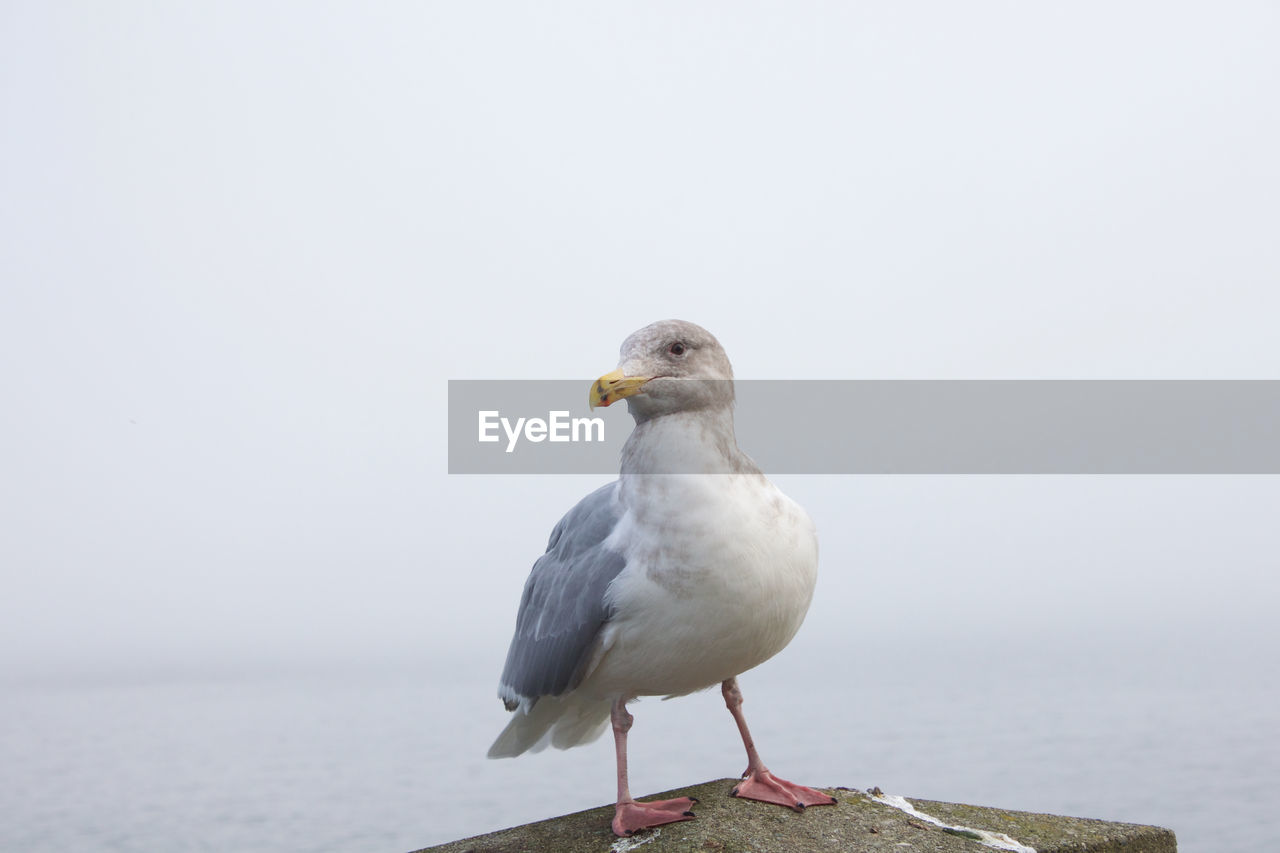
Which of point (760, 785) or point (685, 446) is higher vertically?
point (685, 446)

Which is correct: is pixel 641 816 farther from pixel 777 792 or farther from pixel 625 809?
pixel 777 792

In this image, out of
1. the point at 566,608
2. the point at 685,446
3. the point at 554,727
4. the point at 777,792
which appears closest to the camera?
the point at 685,446

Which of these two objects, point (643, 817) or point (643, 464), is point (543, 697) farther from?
point (643, 464)

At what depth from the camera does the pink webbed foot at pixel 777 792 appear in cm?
720

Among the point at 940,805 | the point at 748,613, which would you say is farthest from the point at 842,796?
the point at 748,613

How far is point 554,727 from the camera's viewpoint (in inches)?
303

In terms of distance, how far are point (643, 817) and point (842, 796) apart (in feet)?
5.60

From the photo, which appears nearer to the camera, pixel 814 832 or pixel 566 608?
pixel 566 608

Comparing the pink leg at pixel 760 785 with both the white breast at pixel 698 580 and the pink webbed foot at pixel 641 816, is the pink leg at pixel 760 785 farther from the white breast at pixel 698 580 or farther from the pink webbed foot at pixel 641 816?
the white breast at pixel 698 580

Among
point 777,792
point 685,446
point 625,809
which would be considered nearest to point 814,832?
point 777,792

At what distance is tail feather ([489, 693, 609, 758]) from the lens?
753cm

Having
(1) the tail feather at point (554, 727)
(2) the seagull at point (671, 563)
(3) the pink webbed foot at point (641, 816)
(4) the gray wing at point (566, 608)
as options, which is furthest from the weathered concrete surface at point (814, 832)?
(4) the gray wing at point (566, 608)

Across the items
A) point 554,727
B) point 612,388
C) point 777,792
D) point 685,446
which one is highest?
point 612,388

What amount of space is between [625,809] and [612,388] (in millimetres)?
2682
